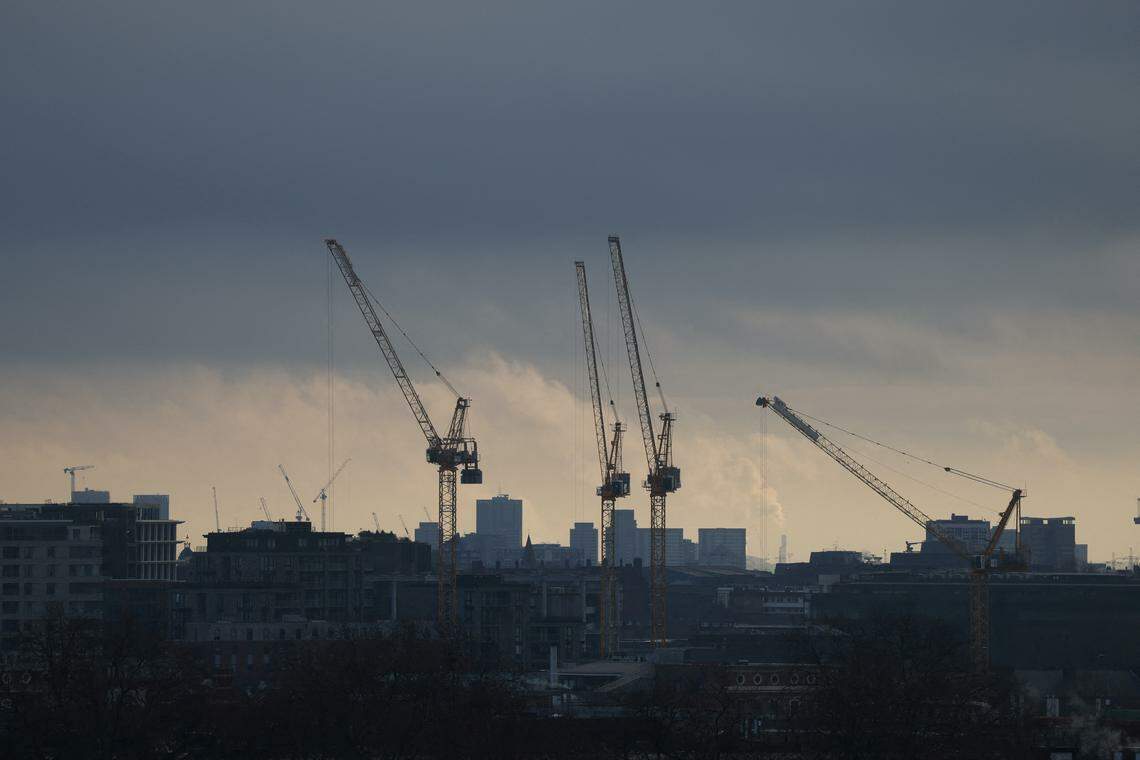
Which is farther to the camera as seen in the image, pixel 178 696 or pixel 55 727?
pixel 178 696

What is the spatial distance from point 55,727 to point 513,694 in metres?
42.4

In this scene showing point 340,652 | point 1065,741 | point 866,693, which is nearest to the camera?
point 866,693

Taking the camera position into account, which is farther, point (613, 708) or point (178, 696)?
point (613, 708)

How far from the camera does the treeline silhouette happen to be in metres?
146

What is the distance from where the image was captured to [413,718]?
156 meters

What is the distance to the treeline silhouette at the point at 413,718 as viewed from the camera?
146 m

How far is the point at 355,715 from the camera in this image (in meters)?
158

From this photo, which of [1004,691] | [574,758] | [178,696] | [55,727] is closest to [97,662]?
[178,696]

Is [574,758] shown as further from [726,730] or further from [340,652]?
[340,652]

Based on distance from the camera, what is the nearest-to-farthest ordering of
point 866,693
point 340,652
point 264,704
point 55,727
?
1. point 55,727
2. point 866,693
3. point 264,704
4. point 340,652

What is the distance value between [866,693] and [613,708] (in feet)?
143

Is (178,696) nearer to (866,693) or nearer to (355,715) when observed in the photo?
(355,715)

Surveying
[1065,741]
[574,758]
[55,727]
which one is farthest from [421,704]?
[1065,741]

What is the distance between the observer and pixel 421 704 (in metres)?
163
